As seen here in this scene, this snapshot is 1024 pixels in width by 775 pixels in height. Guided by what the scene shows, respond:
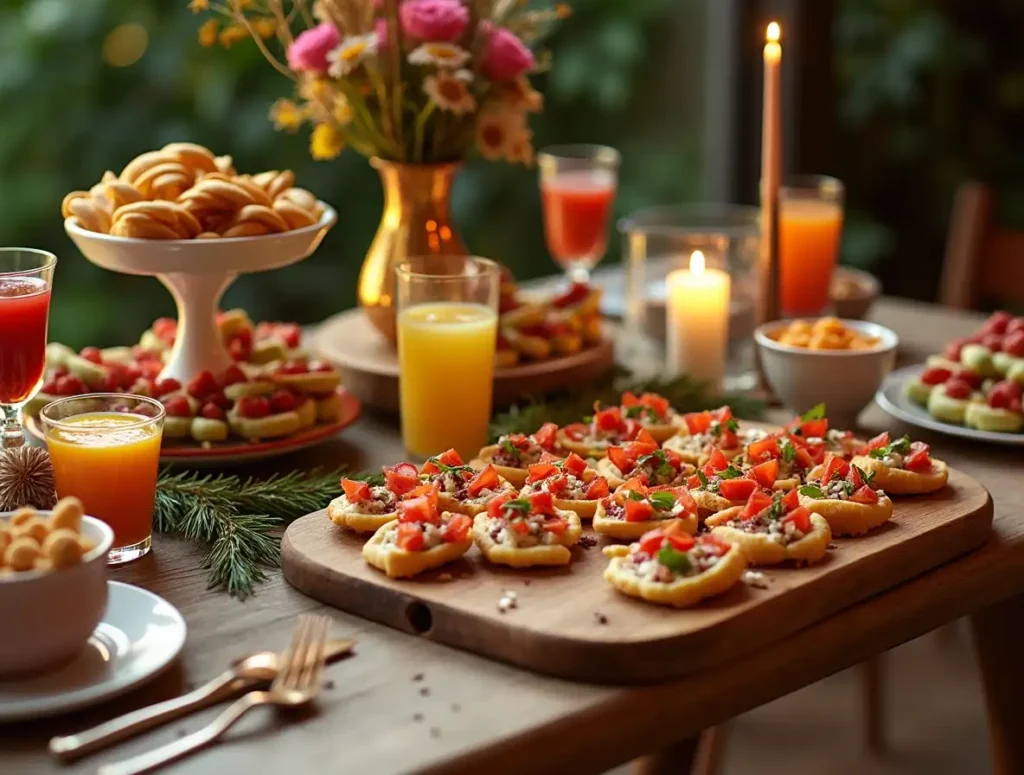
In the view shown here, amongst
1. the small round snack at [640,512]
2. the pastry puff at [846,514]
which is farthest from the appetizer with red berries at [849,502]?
the small round snack at [640,512]

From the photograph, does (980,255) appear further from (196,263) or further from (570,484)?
(196,263)

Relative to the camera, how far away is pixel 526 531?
4.56 feet

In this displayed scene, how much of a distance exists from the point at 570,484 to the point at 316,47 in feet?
2.63

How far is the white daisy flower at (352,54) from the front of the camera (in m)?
1.93

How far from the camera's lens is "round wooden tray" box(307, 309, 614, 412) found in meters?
2.01

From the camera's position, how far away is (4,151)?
11.7ft

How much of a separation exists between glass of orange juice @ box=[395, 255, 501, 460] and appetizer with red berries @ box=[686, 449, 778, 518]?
0.37 meters

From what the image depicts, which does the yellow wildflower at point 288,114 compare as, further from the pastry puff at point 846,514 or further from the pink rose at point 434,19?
the pastry puff at point 846,514

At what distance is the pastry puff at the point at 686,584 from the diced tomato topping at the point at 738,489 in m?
0.20

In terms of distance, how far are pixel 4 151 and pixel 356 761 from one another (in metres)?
2.88

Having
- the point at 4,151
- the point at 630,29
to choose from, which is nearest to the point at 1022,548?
the point at 630,29

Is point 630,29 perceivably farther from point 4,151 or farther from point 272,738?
point 272,738

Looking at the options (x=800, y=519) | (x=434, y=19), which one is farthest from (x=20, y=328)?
(x=800, y=519)

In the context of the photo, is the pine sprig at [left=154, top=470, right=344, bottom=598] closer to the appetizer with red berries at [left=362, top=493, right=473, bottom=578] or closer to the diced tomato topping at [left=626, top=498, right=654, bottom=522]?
the appetizer with red berries at [left=362, top=493, right=473, bottom=578]
